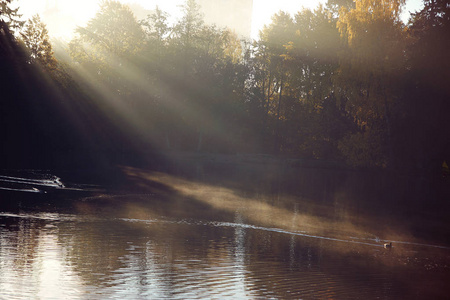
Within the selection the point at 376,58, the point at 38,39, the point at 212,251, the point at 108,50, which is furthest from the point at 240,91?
the point at 212,251

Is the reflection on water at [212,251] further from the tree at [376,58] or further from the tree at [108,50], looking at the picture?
the tree at [108,50]

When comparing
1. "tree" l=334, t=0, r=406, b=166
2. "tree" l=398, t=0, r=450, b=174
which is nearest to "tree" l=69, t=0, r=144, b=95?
"tree" l=334, t=0, r=406, b=166

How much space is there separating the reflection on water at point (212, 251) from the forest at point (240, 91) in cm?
1641

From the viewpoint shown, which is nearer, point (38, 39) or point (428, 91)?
point (428, 91)

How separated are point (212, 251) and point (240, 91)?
4510 cm

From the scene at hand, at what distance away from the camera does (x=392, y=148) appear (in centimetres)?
4172

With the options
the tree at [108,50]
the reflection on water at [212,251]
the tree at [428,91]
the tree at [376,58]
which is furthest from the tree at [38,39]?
the reflection on water at [212,251]

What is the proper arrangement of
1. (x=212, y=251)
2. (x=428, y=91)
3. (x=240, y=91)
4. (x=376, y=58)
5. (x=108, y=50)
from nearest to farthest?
(x=212, y=251) → (x=428, y=91) → (x=376, y=58) → (x=108, y=50) → (x=240, y=91)

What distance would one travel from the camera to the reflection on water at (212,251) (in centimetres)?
804

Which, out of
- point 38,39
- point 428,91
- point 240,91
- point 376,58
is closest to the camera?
point 428,91

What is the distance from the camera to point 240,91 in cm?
5512

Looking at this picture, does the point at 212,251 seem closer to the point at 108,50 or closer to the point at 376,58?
the point at 376,58

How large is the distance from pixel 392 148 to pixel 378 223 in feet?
86.9

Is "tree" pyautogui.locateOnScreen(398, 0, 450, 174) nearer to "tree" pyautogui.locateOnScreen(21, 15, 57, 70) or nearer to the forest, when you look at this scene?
the forest
